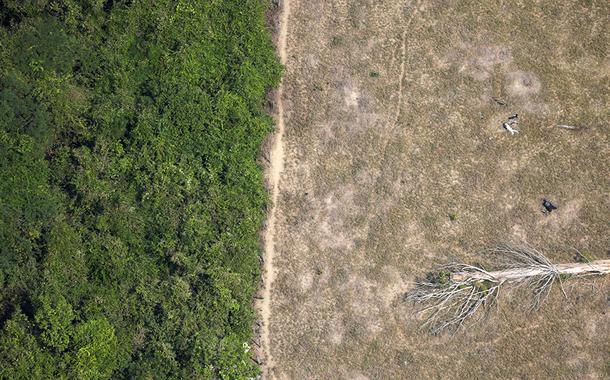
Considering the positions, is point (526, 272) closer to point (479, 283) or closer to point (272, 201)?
point (479, 283)

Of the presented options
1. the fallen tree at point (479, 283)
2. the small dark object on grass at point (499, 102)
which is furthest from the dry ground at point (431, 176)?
the fallen tree at point (479, 283)

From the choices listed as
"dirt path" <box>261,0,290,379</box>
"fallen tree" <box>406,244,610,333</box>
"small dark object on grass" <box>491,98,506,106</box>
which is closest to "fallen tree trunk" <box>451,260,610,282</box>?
"fallen tree" <box>406,244,610,333</box>

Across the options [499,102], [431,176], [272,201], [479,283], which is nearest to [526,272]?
[479,283]

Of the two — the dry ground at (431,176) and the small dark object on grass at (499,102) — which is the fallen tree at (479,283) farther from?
the small dark object on grass at (499,102)

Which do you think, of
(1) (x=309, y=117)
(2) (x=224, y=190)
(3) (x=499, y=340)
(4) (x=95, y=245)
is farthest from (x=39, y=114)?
(3) (x=499, y=340)

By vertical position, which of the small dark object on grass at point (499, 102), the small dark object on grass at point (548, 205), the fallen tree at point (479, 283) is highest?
the small dark object on grass at point (499, 102)

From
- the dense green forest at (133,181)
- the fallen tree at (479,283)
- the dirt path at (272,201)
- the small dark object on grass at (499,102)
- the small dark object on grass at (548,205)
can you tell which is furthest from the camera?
the small dark object on grass at (499,102)
